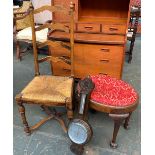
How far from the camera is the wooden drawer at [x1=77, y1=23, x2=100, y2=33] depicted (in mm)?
2332

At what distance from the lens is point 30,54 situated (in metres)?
3.83

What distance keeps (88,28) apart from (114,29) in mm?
298

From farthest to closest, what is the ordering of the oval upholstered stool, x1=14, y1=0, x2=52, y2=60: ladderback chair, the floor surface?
x1=14, y1=0, x2=52, y2=60: ladderback chair → the floor surface → the oval upholstered stool

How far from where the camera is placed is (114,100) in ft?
5.72

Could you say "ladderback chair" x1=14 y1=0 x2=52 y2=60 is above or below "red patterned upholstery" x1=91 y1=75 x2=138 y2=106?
above

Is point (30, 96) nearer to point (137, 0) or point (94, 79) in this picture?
point (94, 79)

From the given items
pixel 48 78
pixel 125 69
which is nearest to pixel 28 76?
pixel 48 78

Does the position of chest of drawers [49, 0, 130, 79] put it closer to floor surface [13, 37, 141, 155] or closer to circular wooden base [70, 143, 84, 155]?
floor surface [13, 37, 141, 155]

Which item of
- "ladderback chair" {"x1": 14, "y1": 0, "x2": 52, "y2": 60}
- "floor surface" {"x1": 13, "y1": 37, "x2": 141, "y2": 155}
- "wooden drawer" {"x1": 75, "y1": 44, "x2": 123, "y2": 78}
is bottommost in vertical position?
"floor surface" {"x1": 13, "y1": 37, "x2": 141, "y2": 155}

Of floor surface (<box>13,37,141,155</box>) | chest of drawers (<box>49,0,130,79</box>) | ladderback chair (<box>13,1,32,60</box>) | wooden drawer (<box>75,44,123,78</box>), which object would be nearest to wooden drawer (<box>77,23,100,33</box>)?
chest of drawers (<box>49,0,130,79</box>)

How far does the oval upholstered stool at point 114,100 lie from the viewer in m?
1.71

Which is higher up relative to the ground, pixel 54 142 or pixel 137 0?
pixel 137 0

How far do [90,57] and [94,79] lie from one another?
45cm

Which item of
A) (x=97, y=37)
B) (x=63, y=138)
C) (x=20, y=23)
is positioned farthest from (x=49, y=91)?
(x=20, y=23)
